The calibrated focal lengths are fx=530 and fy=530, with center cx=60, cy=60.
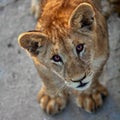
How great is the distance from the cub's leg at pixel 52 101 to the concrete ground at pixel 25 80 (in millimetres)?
50

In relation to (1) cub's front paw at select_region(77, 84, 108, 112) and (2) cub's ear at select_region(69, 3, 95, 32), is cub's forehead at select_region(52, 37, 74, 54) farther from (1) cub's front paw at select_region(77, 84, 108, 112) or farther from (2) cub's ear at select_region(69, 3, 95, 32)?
(1) cub's front paw at select_region(77, 84, 108, 112)

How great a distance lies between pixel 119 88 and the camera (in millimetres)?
3725

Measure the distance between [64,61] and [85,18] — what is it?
0.91 ft

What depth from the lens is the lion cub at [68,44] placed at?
9.95 feet

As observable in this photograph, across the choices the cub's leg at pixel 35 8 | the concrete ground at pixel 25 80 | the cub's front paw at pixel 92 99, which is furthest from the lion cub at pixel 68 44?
the cub's leg at pixel 35 8

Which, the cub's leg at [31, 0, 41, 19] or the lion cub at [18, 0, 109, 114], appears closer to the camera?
the lion cub at [18, 0, 109, 114]

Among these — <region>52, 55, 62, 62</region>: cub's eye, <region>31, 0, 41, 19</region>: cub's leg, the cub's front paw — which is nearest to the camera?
<region>52, 55, 62, 62</region>: cub's eye

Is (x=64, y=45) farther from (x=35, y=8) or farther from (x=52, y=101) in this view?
(x=35, y=8)

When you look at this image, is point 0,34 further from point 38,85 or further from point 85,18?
point 85,18

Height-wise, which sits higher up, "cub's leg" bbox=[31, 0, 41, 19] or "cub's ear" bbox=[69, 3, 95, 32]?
"cub's ear" bbox=[69, 3, 95, 32]

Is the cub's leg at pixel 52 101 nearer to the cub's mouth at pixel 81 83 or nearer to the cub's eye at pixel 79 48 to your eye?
the cub's mouth at pixel 81 83

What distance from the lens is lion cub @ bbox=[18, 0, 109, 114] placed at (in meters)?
3.03

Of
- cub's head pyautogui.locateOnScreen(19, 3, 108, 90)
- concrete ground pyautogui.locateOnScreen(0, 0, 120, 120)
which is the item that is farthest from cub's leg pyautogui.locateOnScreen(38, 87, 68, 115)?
cub's head pyautogui.locateOnScreen(19, 3, 108, 90)

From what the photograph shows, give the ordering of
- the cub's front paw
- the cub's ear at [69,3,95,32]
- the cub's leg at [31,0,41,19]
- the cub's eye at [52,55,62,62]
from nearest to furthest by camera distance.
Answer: the cub's ear at [69,3,95,32]
the cub's eye at [52,55,62,62]
the cub's front paw
the cub's leg at [31,0,41,19]
